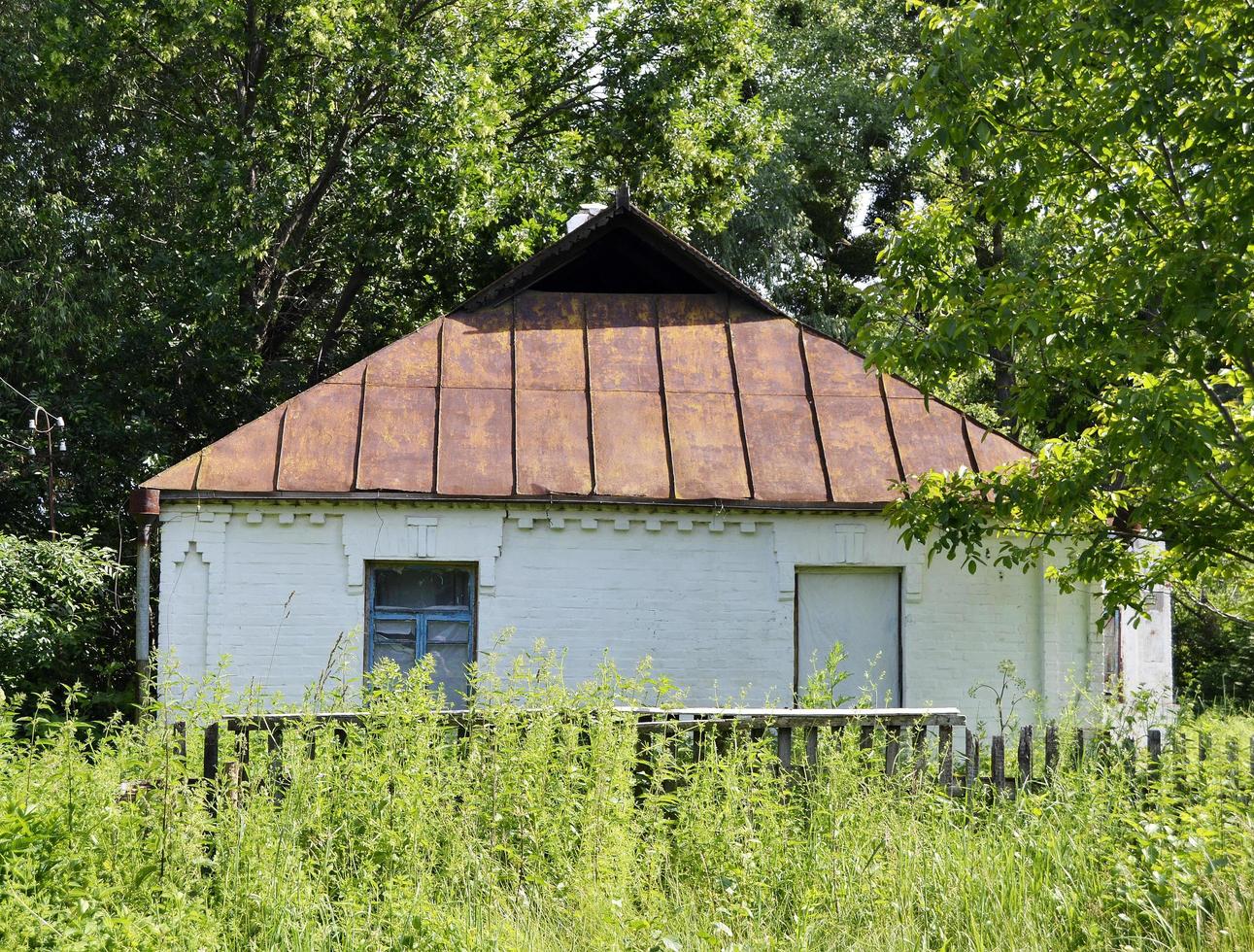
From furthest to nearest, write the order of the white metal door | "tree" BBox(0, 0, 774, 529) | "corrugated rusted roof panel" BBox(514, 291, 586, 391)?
"tree" BBox(0, 0, 774, 529), "corrugated rusted roof panel" BBox(514, 291, 586, 391), the white metal door

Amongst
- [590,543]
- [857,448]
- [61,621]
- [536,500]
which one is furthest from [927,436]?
[61,621]

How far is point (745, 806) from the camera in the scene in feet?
19.9

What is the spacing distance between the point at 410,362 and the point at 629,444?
2.13 meters

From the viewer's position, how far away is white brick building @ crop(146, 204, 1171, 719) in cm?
985

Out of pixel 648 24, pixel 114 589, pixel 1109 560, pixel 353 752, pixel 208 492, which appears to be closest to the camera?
pixel 353 752

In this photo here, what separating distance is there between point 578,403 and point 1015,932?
6.57 metres

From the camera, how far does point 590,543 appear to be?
1014cm

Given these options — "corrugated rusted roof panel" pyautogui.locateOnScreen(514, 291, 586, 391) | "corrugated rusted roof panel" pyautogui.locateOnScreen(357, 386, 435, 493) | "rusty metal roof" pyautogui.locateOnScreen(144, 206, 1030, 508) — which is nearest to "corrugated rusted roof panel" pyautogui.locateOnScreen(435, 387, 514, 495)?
"rusty metal roof" pyautogui.locateOnScreen(144, 206, 1030, 508)

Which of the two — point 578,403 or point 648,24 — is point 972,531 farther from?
point 648,24

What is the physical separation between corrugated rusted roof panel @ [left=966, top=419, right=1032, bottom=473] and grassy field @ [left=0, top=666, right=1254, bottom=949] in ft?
14.4

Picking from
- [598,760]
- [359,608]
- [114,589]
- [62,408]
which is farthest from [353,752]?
[62,408]

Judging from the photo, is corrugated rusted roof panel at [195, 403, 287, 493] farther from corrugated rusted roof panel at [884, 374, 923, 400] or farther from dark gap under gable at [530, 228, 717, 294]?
corrugated rusted roof panel at [884, 374, 923, 400]

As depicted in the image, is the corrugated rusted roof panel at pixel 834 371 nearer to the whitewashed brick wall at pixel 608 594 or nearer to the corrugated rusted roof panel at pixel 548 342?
the whitewashed brick wall at pixel 608 594

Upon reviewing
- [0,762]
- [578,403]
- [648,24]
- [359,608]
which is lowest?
[0,762]
